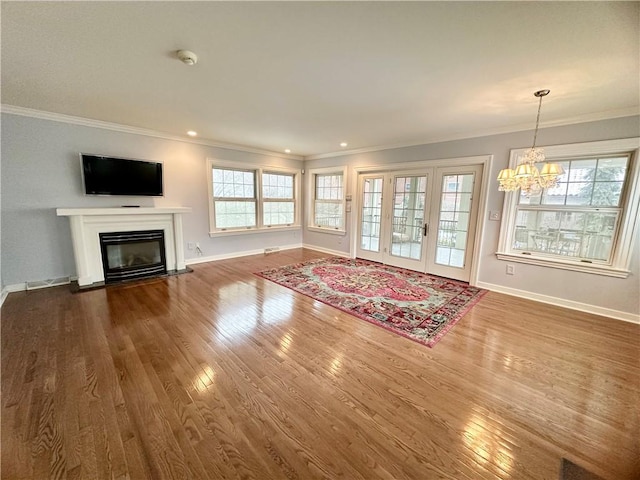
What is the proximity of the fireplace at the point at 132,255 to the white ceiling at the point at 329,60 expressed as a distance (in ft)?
6.08

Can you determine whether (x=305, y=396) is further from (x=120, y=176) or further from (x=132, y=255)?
(x=120, y=176)

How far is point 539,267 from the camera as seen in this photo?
3531 mm

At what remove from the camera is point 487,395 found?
182cm

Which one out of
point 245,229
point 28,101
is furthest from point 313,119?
point 28,101

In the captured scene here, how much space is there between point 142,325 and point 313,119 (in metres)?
3.35

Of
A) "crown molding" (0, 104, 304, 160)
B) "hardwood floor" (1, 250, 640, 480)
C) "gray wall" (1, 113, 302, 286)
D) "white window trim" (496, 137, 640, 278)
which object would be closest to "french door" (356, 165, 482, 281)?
"white window trim" (496, 137, 640, 278)

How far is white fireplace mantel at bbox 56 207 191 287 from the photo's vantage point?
11.7 ft

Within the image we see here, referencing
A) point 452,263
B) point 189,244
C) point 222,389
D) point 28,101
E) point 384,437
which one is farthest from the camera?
point 189,244

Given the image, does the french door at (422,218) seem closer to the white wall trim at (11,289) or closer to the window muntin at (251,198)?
the window muntin at (251,198)

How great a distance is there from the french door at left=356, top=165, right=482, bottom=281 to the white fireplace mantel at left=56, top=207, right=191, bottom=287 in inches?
152

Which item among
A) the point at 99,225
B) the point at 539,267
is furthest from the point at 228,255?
the point at 539,267

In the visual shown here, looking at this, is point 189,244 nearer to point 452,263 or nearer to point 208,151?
point 208,151

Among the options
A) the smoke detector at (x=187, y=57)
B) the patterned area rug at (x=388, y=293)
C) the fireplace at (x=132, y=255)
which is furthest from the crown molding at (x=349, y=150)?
the smoke detector at (x=187, y=57)

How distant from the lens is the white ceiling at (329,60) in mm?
1532
